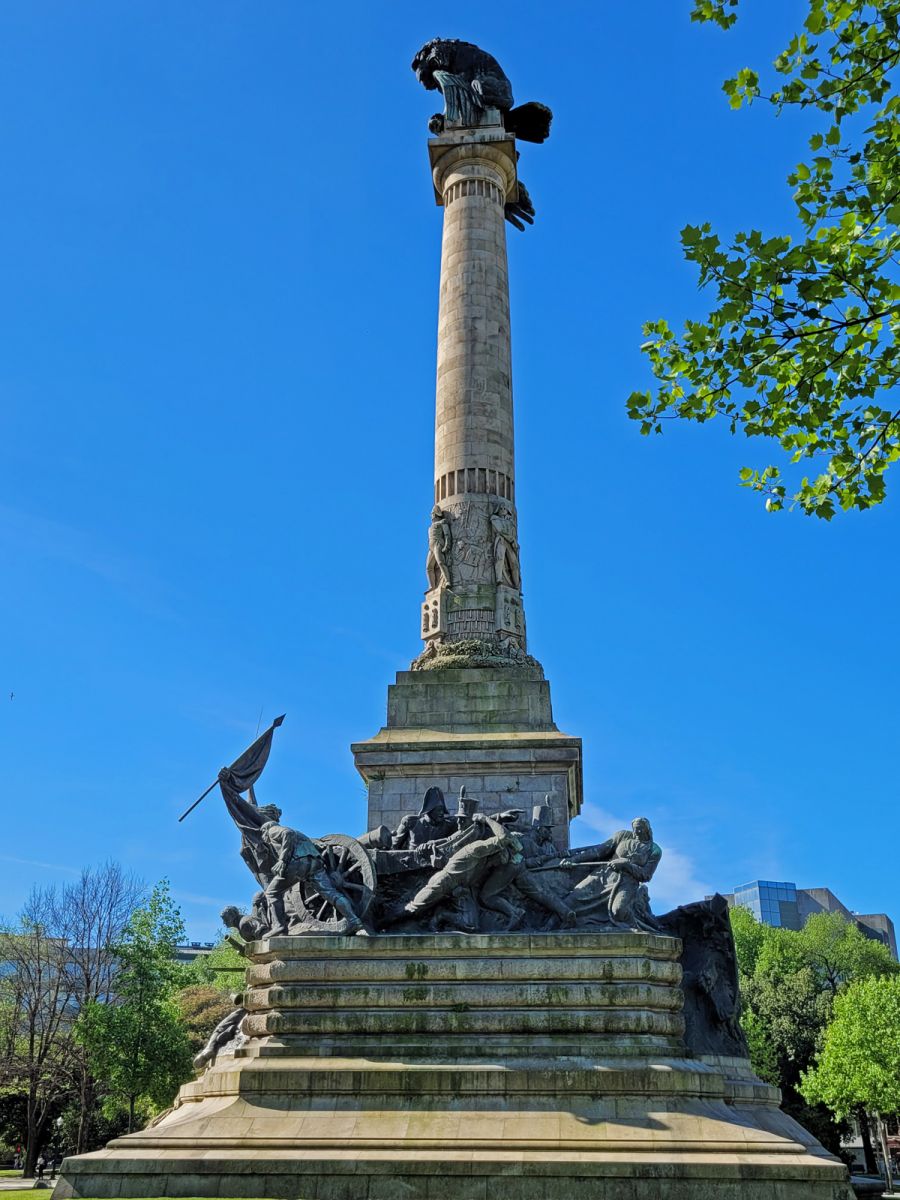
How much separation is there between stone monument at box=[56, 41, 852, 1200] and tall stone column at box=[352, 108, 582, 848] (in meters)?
0.05

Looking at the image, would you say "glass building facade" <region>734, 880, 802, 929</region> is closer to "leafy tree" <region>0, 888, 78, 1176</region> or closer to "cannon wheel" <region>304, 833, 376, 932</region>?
"leafy tree" <region>0, 888, 78, 1176</region>

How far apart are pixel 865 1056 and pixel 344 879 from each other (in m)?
30.0

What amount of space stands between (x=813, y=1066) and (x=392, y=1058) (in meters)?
40.9

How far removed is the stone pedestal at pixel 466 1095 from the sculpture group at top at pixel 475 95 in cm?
1770

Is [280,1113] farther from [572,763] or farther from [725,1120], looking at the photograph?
[572,763]

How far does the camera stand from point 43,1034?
39.9m

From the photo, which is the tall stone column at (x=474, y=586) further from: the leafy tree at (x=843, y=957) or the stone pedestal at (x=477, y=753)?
the leafy tree at (x=843, y=957)

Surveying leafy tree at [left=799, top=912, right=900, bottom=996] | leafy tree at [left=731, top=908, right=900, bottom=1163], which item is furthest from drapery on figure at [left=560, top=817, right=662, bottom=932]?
leafy tree at [left=799, top=912, right=900, bottom=996]

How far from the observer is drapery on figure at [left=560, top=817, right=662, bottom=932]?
1487cm

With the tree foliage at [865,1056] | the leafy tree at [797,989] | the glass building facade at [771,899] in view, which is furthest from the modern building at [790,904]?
the tree foliage at [865,1056]

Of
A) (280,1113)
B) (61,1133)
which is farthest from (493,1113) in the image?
(61,1133)

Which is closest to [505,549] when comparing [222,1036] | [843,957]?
[222,1036]

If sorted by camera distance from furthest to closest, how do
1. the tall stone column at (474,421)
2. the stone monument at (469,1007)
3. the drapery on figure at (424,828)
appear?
1. the tall stone column at (474,421)
2. the drapery on figure at (424,828)
3. the stone monument at (469,1007)

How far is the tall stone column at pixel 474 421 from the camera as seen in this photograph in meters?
20.0
